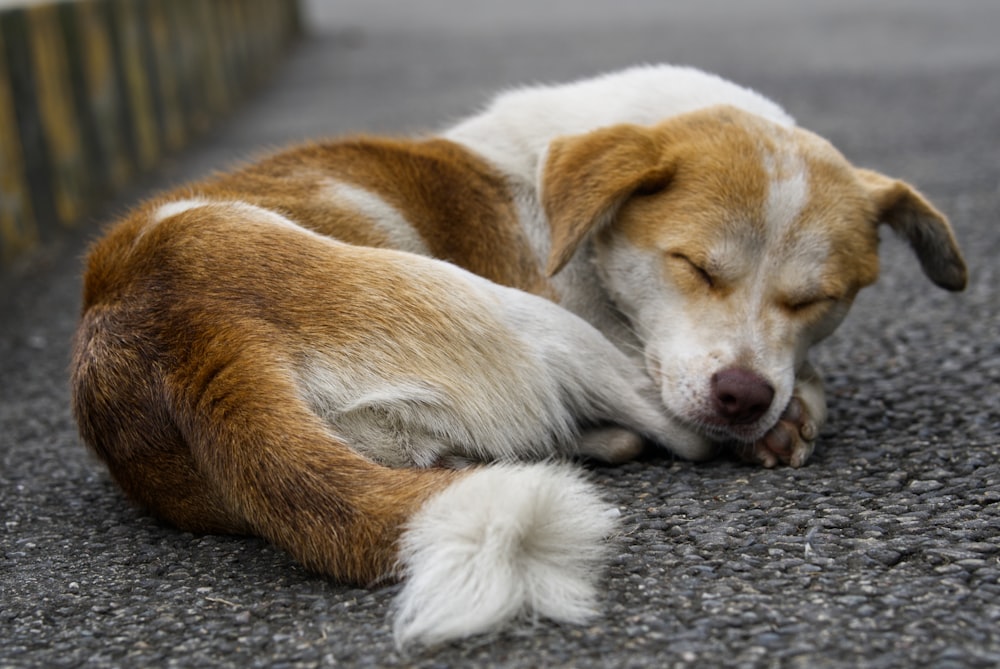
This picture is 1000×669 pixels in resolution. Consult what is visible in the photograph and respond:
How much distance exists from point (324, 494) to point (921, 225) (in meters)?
2.29

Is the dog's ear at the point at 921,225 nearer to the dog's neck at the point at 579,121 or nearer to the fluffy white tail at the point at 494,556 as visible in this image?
the dog's neck at the point at 579,121

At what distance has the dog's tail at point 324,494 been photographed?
Result: 249 centimetres

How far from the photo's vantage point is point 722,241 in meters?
3.57

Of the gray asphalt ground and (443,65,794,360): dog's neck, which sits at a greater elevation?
(443,65,794,360): dog's neck

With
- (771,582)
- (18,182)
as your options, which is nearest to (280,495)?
(771,582)

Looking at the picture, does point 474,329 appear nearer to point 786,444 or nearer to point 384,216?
point 384,216

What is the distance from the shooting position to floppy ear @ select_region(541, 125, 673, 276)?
12.0 feet

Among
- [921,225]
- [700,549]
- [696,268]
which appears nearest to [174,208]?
[696,268]

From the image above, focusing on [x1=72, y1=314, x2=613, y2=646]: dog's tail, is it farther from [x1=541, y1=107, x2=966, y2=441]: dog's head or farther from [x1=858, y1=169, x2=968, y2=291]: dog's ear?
[x1=858, y1=169, x2=968, y2=291]: dog's ear

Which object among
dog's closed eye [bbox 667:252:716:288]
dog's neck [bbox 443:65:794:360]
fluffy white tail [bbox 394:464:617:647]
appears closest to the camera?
fluffy white tail [bbox 394:464:617:647]

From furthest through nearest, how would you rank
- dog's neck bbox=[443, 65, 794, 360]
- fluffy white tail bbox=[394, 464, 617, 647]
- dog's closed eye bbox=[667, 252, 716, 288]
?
dog's neck bbox=[443, 65, 794, 360] → dog's closed eye bbox=[667, 252, 716, 288] → fluffy white tail bbox=[394, 464, 617, 647]

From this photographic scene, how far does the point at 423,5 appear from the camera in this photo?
972 inches

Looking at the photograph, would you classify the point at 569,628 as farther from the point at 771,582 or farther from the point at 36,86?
the point at 36,86

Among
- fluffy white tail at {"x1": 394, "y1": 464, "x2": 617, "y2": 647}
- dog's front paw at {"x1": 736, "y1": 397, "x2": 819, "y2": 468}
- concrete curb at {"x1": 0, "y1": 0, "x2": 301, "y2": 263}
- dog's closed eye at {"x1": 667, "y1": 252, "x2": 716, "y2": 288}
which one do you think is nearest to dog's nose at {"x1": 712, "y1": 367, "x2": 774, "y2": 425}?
dog's front paw at {"x1": 736, "y1": 397, "x2": 819, "y2": 468}
